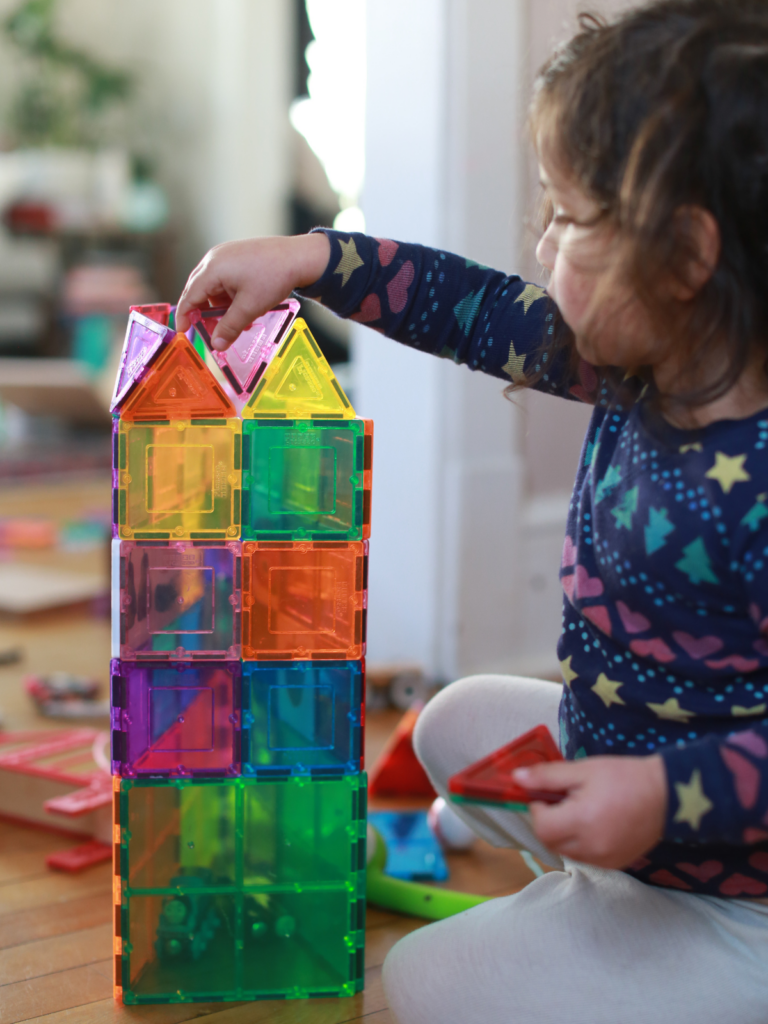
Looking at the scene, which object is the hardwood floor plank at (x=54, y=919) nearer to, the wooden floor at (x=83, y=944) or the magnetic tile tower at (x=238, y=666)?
the wooden floor at (x=83, y=944)

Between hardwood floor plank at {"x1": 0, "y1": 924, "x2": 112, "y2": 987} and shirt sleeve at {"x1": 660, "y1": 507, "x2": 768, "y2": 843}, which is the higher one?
shirt sleeve at {"x1": 660, "y1": 507, "x2": 768, "y2": 843}

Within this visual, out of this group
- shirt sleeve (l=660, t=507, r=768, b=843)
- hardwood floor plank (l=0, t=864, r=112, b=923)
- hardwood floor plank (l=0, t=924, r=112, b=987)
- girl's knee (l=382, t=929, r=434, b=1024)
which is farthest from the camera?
hardwood floor plank (l=0, t=864, r=112, b=923)

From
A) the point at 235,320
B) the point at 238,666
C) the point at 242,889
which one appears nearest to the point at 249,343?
the point at 235,320

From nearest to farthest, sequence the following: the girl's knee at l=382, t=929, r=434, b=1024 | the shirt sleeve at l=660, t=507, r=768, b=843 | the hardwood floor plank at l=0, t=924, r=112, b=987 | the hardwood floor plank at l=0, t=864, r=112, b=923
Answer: the shirt sleeve at l=660, t=507, r=768, b=843, the girl's knee at l=382, t=929, r=434, b=1024, the hardwood floor plank at l=0, t=924, r=112, b=987, the hardwood floor plank at l=0, t=864, r=112, b=923

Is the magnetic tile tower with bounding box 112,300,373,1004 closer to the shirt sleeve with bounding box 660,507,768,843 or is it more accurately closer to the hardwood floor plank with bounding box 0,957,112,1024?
the hardwood floor plank with bounding box 0,957,112,1024

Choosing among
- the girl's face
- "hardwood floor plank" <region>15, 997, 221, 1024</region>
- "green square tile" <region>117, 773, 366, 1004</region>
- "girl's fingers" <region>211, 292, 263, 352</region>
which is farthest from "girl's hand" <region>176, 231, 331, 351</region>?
"hardwood floor plank" <region>15, 997, 221, 1024</region>

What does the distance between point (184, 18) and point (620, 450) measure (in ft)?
11.5

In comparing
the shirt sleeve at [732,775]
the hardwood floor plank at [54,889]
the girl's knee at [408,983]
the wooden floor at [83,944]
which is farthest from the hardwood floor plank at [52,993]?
the shirt sleeve at [732,775]

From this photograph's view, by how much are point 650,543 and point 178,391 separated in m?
0.30

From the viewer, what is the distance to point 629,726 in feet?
1.94

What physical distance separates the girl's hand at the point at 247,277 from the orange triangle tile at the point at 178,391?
0.02 m

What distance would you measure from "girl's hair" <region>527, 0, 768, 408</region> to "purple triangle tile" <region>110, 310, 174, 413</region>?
26cm

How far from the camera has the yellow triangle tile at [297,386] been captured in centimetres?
66

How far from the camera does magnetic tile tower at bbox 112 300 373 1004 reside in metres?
0.66
